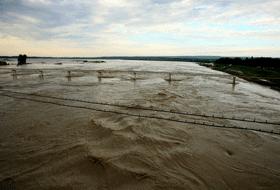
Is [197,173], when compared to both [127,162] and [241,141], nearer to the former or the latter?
[127,162]

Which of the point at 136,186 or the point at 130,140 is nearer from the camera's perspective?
the point at 136,186

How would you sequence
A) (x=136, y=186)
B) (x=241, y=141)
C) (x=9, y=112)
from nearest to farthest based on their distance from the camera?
(x=136, y=186) → (x=241, y=141) → (x=9, y=112)

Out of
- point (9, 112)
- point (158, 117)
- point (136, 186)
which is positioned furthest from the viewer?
point (9, 112)

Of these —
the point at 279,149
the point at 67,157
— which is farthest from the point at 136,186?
the point at 279,149

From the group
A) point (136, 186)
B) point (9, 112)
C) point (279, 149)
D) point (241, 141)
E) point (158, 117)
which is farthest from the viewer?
point (9, 112)

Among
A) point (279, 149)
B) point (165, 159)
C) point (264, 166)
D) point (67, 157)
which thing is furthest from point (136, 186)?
point (279, 149)

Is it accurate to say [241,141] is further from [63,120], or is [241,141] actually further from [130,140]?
[63,120]

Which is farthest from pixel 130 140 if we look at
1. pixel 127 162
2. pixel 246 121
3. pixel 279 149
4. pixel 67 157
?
pixel 246 121

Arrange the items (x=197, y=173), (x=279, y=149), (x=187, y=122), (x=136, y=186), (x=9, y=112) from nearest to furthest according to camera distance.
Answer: (x=136, y=186) < (x=197, y=173) < (x=279, y=149) < (x=187, y=122) < (x=9, y=112)

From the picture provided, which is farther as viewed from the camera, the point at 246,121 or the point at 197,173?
the point at 246,121
